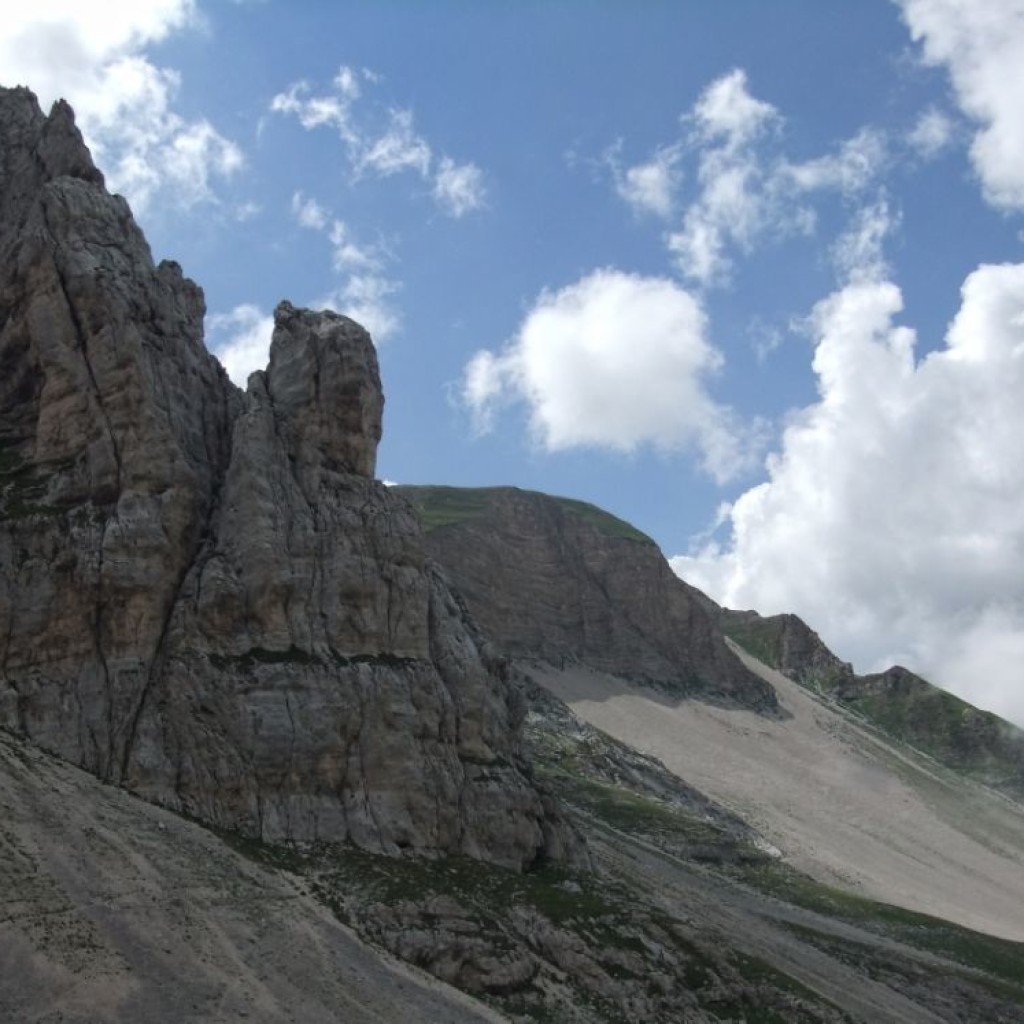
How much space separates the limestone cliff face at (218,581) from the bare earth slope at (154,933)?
236 inches

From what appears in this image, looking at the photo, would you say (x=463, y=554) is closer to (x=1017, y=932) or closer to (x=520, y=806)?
(x=1017, y=932)

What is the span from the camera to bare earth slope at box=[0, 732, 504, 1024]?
38.3 metres

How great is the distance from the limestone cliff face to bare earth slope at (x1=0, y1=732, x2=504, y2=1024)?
5993 millimetres

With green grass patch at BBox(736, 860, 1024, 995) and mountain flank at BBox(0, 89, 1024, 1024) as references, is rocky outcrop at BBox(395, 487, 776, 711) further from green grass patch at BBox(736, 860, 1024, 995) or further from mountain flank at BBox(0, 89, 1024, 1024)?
mountain flank at BBox(0, 89, 1024, 1024)

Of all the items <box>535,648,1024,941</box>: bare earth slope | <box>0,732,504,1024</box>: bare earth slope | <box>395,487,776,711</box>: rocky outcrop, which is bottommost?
<box>0,732,504,1024</box>: bare earth slope

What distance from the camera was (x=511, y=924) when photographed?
53.1m

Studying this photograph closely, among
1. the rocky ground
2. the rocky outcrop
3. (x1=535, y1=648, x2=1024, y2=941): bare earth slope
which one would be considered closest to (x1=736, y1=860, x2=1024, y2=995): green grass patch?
the rocky ground

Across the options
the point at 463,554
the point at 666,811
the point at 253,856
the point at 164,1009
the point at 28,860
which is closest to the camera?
the point at 164,1009

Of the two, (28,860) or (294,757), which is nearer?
(28,860)

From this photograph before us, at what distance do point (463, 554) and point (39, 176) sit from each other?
386 ft

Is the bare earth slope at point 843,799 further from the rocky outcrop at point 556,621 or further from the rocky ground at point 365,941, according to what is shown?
the rocky ground at point 365,941

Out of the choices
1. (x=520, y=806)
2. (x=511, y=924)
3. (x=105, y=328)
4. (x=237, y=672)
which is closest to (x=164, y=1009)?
(x=511, y=924)

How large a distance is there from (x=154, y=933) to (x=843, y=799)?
5198 inches

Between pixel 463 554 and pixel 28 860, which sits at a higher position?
pixel 463 554
